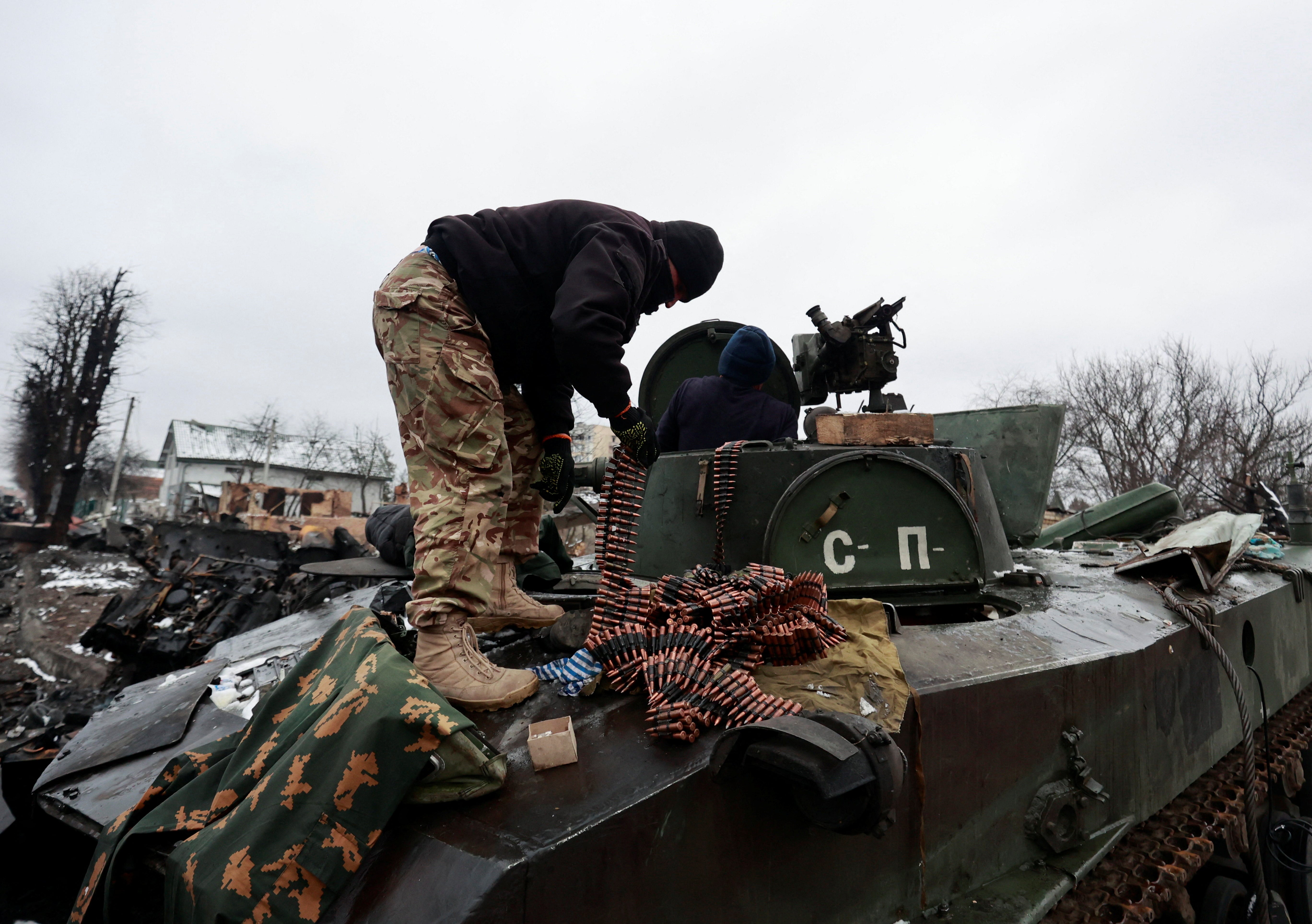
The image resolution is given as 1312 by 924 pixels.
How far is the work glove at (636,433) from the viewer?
2.34 meters

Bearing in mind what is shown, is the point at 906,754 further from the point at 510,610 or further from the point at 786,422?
the point at 786,422

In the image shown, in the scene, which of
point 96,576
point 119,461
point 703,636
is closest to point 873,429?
point 703,636

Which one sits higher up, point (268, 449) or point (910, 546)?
point (268, 449)

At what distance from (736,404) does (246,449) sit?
54.8 metres

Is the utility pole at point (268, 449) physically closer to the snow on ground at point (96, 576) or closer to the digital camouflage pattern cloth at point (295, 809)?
the snow on ground at point (96, 576)

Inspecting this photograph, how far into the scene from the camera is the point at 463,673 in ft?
6.48

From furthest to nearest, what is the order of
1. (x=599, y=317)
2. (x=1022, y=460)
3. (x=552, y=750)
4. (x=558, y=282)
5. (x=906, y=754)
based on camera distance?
(x=1022, y=460), (x=558, y=282), (x=599, y=317), (x=906, y=754), (x=552, y=750)

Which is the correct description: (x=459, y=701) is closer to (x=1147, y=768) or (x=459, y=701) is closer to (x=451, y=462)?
(x=451, y=462)

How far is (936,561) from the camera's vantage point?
287cm

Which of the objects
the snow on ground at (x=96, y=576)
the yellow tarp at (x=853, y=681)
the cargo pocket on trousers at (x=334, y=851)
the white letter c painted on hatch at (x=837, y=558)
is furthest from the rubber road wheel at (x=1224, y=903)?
the snow on ground at (x=96, y=576)

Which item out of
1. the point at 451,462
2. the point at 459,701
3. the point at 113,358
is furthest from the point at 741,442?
the point at 113,358

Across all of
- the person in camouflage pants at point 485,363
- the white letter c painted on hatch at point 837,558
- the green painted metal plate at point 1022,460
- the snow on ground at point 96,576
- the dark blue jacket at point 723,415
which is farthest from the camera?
the snow on ground at point 96,576

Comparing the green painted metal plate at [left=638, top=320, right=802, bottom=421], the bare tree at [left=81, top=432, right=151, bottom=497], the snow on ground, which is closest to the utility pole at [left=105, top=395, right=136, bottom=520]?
the bare tree at [left=81, top=432, right=151, bottom=497]

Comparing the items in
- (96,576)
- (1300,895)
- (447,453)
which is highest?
(447,453)
